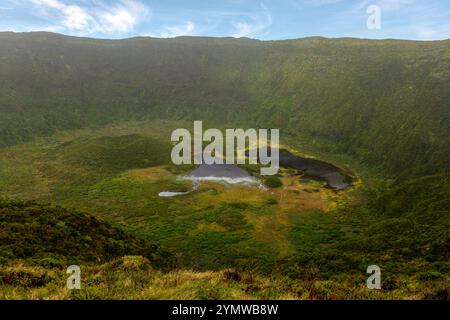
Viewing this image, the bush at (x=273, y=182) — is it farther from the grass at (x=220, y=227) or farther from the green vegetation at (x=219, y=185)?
the grass at (x=220, y=227)

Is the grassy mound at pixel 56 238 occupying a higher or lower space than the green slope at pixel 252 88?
lower

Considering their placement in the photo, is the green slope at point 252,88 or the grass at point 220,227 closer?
the grass at point 220,227

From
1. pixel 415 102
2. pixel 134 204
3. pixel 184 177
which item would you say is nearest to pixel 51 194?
pixel 134 204

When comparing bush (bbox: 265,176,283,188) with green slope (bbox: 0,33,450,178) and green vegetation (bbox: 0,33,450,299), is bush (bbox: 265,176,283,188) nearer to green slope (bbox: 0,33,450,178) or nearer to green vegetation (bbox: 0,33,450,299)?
green vegetation (bbox: 0,33,450,299)

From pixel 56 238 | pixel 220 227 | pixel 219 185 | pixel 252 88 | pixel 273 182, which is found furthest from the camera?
pixel 252 88

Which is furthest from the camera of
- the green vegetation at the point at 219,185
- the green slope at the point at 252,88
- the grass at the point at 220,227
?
the green slope at the point at 252,88

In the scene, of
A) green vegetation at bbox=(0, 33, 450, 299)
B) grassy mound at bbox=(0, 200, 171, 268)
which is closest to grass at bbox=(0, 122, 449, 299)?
green vegetation at bbox=(0, 33, 450, 299)

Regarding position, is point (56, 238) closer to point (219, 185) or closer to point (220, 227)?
point (220, 227)

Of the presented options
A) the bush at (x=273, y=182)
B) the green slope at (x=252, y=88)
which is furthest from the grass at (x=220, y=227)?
the green slope at (x=252, y=88)

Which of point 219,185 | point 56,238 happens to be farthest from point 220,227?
point 56,238
